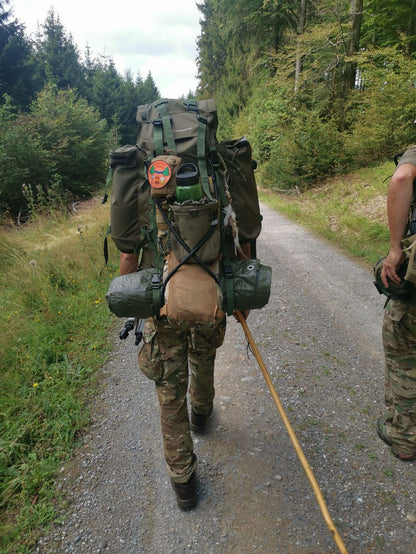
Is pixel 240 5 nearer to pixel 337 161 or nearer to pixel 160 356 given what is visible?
pixel 337 161

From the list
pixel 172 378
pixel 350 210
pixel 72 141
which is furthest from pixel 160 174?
pixel 72 141

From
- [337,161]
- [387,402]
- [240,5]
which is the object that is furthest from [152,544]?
[240,5]

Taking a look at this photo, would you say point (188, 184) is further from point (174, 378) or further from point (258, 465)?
point (258, 465)

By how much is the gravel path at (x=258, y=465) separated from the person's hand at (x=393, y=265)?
1141mm

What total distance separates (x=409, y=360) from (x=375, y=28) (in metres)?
16.0

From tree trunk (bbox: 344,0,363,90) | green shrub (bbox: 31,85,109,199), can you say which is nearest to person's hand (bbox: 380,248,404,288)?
tree trunk (bbox: 344,0,363,90)

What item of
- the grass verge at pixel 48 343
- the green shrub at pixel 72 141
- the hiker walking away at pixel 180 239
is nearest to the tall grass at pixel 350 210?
the grass verge at pixel 48 343

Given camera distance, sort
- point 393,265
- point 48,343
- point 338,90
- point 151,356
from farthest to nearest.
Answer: point 338,90 < point 48,343 < point 393,265 < point 151,356

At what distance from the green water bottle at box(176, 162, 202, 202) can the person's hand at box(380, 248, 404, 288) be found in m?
1.22

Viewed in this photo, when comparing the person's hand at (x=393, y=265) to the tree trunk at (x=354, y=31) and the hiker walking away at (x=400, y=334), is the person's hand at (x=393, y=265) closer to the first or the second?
the hiker walking away at (x=400, y=334)

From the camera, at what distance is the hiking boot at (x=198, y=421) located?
7.79 feet

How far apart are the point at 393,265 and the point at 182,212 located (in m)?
1.30

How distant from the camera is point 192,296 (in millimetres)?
1462

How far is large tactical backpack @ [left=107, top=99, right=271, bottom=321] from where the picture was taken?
148 centimetres
